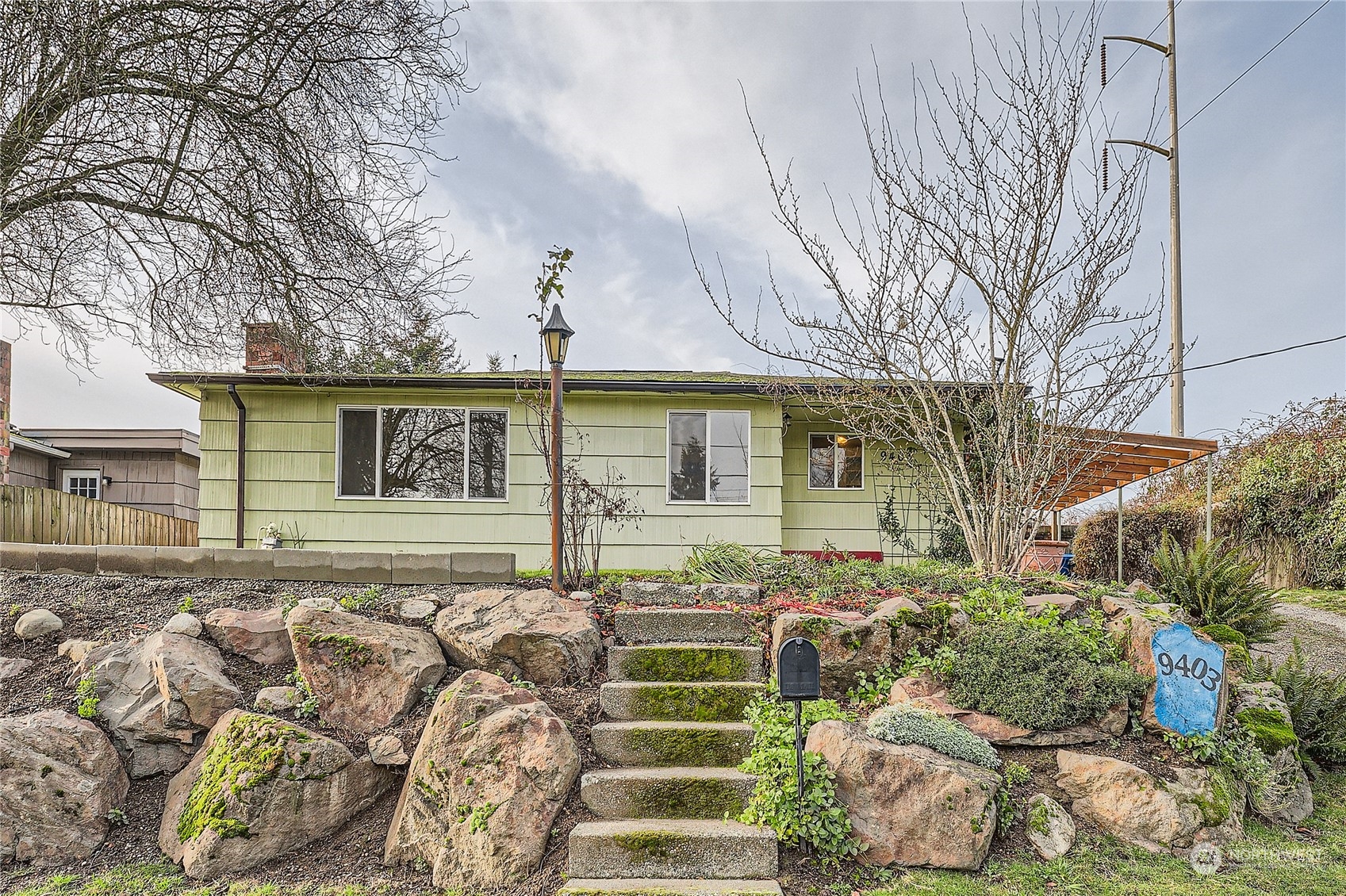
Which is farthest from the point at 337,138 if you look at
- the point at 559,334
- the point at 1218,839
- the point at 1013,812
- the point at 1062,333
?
the point at 1218,839

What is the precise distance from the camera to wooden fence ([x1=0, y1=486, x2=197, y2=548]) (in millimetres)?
8195

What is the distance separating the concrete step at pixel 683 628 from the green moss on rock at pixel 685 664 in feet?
0.83

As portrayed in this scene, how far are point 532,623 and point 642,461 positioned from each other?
4841 millimetres

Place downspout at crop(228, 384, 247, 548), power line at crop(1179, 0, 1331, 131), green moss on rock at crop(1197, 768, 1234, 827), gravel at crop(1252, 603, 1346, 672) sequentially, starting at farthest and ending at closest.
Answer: power line at crop(1179, 0, 1331, 131)
downspout at crop(228, 384, 247, 548)
gravel at crop(1252, 603, 1346, 672)
green moss on rock at crop(1197, 768, 1234, 827)

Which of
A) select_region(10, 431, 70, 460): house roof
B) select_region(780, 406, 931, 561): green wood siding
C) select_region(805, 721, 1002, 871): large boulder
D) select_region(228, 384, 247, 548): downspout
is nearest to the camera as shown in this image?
select_region(805, 721, 1002, 871): large boulder

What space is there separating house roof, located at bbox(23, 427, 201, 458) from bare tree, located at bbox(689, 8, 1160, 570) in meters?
11.7

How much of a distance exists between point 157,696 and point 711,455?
Answer: 670cm

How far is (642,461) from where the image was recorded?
10.1m

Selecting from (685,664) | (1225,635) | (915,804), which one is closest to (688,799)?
(685,664)

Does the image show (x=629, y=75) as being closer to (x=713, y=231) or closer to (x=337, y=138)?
(x=713, y=231)

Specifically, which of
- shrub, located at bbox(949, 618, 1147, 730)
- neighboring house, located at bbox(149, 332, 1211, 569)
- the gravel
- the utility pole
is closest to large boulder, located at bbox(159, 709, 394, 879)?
shrub, located at bbox(949, 618, 1147, 730)

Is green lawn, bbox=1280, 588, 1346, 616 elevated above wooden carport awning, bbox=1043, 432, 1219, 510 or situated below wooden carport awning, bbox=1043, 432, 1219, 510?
below

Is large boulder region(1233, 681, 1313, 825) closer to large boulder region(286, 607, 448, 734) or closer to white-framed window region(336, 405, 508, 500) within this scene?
large boulder region(286, 607, 448, 734)

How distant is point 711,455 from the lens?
10.2m
